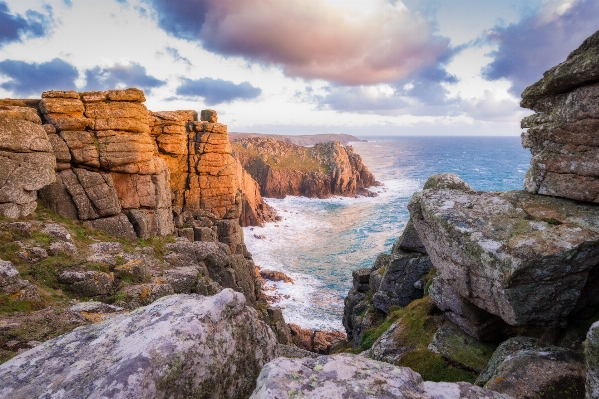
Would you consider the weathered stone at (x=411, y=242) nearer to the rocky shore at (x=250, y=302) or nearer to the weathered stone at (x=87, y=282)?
the rocky shore at (x=250, y=302)

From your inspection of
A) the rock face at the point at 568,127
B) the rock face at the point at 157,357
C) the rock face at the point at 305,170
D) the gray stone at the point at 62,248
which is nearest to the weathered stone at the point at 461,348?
the rock face at the point at 568,127

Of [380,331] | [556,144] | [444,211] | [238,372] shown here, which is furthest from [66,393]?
[380,331]

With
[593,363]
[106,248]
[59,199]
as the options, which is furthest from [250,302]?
[593,363]

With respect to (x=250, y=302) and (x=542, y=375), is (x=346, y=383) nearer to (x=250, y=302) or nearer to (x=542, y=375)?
(x=542, y=375)

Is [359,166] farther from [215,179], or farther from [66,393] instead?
[66,393]

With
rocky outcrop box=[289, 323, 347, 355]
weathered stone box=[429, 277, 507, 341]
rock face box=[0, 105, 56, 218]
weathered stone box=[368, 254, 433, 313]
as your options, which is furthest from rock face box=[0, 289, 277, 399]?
rocky outcrop box=[289, 323, 347, 355]

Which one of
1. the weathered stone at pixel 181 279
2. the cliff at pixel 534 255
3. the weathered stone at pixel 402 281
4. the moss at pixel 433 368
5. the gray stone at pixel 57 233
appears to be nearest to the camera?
the cliff at pixel 534 255

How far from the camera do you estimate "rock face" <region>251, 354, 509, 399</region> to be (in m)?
4.88

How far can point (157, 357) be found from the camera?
5246 mm

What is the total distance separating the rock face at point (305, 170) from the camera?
131 metres

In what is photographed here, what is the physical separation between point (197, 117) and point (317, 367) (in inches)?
1723

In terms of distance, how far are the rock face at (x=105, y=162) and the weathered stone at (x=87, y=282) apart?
11.6m

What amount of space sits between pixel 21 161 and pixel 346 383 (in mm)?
25696

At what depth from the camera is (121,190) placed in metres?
29.5
